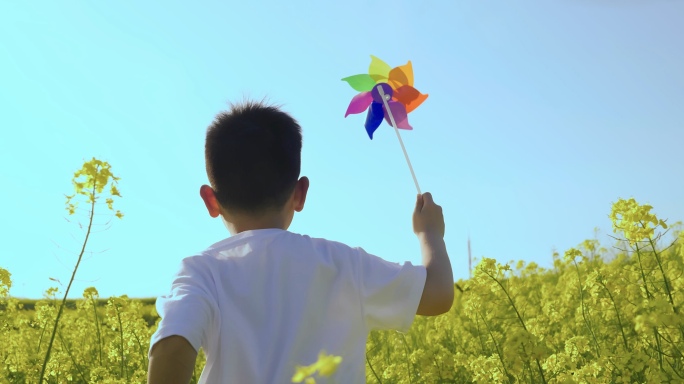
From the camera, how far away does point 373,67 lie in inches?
132

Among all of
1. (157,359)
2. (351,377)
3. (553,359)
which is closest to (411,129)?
(553,359)

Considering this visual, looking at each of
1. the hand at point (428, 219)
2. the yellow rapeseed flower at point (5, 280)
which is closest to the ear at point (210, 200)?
the hand at point (428, 219)

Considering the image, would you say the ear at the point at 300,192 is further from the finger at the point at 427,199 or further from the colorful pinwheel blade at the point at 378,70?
the colorful pinwheel blade at the point at 378,70

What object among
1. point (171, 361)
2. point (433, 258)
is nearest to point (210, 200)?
point (171, 361)

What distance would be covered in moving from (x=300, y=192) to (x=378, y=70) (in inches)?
45.2

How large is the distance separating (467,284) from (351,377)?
2092mm

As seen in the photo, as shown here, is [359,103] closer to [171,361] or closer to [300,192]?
[300,192]

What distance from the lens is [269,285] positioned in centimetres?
212

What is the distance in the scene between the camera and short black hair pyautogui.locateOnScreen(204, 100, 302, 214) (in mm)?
2240

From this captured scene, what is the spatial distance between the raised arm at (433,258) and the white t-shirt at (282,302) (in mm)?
49

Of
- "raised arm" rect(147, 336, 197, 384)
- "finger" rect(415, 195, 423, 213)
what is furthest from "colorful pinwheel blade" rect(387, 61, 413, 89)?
"raised arm" rect(147, 336, 197, 384)

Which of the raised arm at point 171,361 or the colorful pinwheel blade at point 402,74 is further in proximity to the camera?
the colorful pinwheel blade at point 402,74

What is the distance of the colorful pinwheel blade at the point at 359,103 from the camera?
3383mm

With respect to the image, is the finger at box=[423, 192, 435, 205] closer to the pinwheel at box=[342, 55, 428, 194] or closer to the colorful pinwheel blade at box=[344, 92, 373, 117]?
the pinwheel at box=[342, 55, 428, 194]
